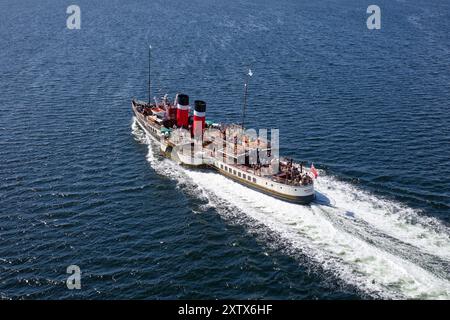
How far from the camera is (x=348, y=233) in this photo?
74375mm

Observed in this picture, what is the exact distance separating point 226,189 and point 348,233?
83.4ft

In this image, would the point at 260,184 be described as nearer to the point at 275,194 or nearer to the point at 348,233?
the point at 275,194

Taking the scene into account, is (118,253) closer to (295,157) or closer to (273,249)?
(273,249)

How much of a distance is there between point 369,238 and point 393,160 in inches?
1165

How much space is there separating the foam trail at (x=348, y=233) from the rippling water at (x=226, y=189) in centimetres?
27

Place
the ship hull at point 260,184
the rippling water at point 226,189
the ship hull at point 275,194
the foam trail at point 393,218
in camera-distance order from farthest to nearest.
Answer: the ship hull at point 275,194 → the ship hull at point 260,184 → the foam trail at point 393,218 → the rippling water at point 226,189

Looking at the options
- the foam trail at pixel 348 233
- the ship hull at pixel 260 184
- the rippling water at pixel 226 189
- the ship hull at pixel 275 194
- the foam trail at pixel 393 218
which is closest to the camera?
the foam trail at pixel 348 233

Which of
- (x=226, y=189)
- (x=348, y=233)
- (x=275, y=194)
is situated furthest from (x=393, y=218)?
(x=226, y=189)

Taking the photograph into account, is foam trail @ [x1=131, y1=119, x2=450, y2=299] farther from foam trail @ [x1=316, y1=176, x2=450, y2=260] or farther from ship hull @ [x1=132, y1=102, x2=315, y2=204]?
ship hull @ [x1=132, y1=102, x2=315, y2=204]

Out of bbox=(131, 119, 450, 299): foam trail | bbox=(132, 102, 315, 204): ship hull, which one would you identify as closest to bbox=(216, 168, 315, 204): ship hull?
bbox=(132, 102, 315, 204): ship hull

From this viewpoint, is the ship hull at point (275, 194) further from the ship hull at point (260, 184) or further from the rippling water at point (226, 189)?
the rippling water at point (226, 189)

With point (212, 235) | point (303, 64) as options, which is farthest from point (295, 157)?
point (303, 64)

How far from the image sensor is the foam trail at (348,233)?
64.4 meters

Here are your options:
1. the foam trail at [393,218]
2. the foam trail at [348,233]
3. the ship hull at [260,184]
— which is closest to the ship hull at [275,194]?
the ship hull at [260,184]
